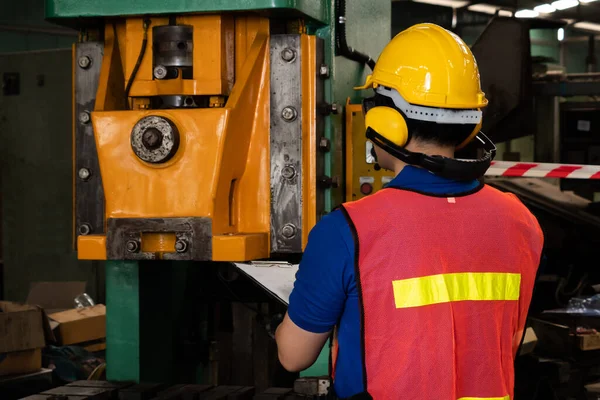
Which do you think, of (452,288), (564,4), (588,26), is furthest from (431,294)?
(588,26)

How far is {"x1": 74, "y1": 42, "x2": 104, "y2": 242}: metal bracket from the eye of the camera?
2314 millimetres

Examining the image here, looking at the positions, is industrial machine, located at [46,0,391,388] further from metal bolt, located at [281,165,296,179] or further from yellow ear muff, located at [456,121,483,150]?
yellow ear muff, located at [456,121,483,150]

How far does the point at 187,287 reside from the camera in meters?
2.85

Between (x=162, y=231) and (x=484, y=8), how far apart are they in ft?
40.5

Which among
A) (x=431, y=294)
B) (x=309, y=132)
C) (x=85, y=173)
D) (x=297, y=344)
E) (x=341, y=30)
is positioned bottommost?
(x=297, y=344)

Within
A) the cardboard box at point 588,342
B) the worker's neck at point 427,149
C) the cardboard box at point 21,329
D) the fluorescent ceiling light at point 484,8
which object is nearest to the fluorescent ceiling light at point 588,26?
the fluorescent ceiling light at point 484,8

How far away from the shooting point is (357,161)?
2506 millimetres

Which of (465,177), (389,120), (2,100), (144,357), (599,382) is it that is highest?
(2,100)

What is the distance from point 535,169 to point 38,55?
3700mm

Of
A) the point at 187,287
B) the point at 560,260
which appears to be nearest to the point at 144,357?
the point at 187,287

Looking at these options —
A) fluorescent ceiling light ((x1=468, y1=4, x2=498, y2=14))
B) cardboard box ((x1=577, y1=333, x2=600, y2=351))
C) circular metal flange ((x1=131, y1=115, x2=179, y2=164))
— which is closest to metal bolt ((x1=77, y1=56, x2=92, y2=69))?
circular metal flange ((x1=131, y1=115, x2=179, y2=164))

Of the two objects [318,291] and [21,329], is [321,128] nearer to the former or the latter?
[318,291]

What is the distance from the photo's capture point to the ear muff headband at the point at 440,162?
1.62 meters

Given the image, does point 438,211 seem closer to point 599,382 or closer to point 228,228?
point 228,228
